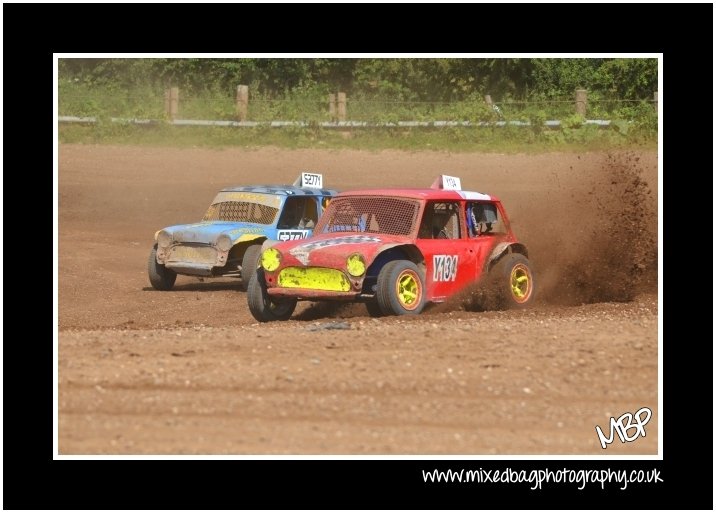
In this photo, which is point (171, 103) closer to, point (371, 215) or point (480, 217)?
point (480, 217)

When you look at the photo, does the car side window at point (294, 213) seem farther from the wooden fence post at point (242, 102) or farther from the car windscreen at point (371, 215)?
the wooden fence post at point (242, 102)

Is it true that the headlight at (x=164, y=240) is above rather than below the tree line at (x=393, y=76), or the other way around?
below

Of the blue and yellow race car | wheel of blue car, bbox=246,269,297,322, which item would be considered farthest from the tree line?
wheel of blue car, bbox=246,269,297,322

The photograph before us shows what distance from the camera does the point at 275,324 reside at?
38.4 feet

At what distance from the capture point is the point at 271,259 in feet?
39.4

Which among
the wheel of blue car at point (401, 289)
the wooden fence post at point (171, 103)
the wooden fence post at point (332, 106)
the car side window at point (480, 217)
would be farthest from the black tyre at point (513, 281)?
the wooden fence post at point (171, 103)

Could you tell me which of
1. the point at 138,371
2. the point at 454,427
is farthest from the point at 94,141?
the point at 454,427

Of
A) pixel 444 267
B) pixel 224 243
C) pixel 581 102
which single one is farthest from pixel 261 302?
pixel 581 102

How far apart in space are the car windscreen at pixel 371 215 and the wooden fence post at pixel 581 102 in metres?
14.8

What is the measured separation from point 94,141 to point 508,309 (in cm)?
1667

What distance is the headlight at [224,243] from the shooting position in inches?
598

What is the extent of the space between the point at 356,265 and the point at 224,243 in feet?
Answer: 13.4

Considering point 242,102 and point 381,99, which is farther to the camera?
point 381,99

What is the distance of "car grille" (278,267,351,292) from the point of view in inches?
458
